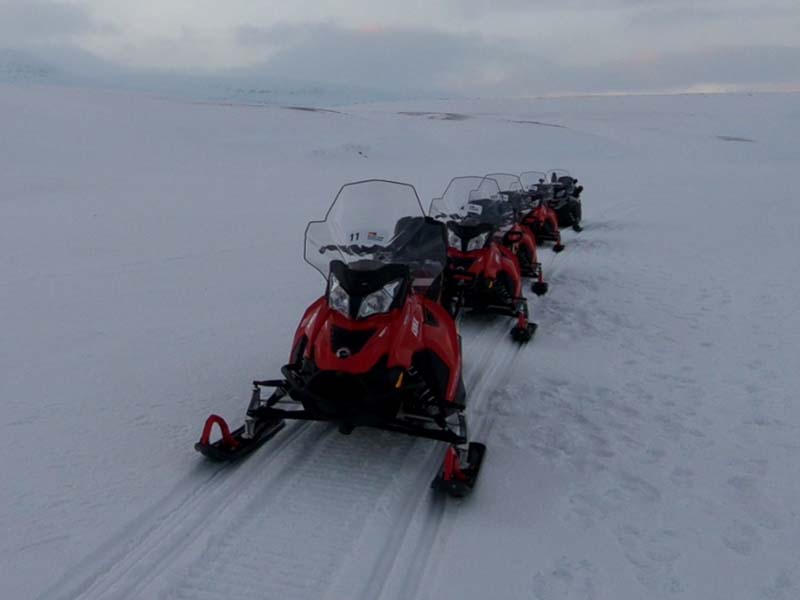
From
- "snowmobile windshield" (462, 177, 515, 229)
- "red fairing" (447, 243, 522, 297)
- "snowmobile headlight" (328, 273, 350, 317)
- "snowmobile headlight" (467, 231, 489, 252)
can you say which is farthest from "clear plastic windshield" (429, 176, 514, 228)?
"snowmobile headlight" (328, 273, 350, 317)

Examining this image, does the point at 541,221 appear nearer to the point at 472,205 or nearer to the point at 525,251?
the point at 525,251

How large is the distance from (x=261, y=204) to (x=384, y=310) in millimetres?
10619

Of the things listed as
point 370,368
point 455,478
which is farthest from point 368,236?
point 455,478

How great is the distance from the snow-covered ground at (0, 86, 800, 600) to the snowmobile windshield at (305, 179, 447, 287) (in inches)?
46.8

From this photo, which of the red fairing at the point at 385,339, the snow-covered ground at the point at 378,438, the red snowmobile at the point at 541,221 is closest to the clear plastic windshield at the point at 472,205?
the snow-covered ground at the point at 378,438

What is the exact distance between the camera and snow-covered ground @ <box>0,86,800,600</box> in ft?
10.3

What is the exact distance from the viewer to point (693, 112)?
62.4m

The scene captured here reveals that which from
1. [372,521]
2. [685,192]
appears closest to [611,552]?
[372,521]

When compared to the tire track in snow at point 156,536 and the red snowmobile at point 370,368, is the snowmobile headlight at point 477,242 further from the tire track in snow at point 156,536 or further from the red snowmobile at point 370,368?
the tire track in snow at point 156,536

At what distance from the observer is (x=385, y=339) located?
3.92m

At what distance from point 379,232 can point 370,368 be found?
4.67ft

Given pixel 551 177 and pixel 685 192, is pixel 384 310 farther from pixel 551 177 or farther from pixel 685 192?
pixel 685 192

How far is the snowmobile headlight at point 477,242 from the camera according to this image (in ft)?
23.2

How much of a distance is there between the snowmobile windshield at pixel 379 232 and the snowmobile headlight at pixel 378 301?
63 centimetres
